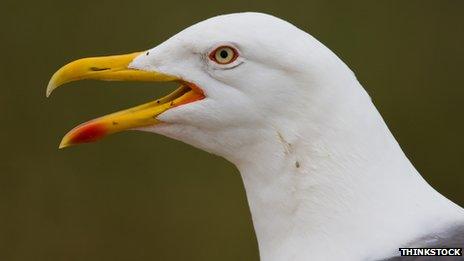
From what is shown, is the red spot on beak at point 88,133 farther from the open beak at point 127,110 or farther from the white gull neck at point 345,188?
the white gull neck at point 345,188

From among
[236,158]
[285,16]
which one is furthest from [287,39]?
[285,16]

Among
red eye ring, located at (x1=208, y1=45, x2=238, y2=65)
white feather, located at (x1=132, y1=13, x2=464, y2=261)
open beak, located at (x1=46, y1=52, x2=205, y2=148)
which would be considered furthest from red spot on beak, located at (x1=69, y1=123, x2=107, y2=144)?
red eye ring, located at (x1=208, y1=45, x2=238, y2=65)

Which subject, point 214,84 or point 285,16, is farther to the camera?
point 285,16

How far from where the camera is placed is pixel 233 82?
7.12 ft

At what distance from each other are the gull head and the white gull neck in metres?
0.03

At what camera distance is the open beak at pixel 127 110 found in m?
2.21

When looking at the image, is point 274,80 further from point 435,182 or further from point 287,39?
point 435,182

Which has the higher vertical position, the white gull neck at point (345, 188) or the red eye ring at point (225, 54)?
the red eye ring at point (225, 54)

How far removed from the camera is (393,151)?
215 cm

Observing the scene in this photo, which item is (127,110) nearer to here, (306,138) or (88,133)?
(88,133)

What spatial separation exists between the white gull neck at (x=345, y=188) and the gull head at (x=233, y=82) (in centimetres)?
3

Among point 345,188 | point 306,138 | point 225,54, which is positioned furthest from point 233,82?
point 345,188

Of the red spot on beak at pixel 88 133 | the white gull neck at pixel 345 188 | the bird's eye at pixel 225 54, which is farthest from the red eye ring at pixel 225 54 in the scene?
the red spot on beak at pixel 88 133

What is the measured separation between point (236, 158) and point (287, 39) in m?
0.23
